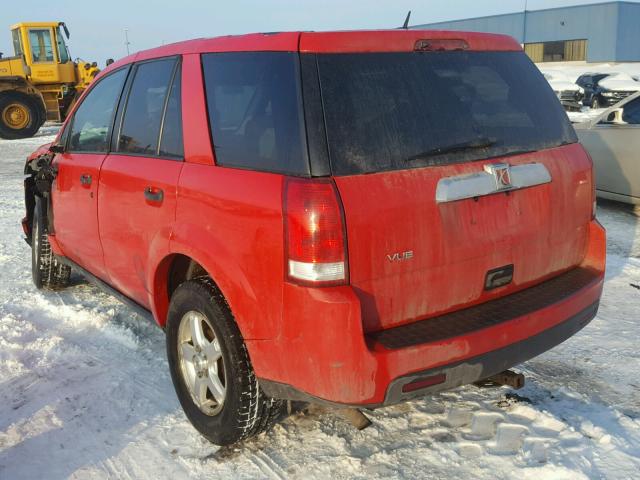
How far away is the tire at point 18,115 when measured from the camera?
759 inches

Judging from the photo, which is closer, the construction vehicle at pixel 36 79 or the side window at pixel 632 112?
the side window at pixel 632 112

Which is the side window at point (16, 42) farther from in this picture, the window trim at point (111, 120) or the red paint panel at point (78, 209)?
the red paint panel at point (78, 209)

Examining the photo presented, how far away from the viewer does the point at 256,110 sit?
2594 mm

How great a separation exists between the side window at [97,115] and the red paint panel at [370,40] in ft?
5.94

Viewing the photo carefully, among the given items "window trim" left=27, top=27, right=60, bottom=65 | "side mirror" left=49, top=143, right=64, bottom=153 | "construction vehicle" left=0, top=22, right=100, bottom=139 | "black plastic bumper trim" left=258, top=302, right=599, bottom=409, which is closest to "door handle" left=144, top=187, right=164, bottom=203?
"black plastic bumper trim" left=258, top=302, right=599, bottom=409

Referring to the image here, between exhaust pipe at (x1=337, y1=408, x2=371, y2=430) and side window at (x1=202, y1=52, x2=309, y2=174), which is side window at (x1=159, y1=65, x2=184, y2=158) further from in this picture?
exhaust pipe at (x1=337, y1=408, x2=371, y2=430)

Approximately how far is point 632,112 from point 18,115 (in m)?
18.2

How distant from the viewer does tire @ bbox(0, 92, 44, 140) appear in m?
19.3

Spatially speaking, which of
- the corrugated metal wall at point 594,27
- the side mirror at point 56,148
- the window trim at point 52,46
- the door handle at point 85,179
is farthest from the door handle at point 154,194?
the corrugated metal wall at point 594,27

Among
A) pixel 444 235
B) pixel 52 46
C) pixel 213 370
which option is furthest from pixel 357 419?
pixel 52 46

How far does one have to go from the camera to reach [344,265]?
228 cm

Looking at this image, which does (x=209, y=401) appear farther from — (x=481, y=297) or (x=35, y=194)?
(x=35, y=194)

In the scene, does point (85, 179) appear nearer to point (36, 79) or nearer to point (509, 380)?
point (509, 380)

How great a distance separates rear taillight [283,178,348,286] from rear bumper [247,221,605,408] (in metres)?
0.06
